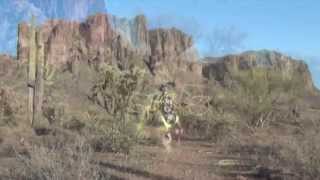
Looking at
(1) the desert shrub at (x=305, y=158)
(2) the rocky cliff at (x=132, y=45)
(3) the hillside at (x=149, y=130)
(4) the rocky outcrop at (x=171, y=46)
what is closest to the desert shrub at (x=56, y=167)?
(3) the hillside at (x=149, y=130)

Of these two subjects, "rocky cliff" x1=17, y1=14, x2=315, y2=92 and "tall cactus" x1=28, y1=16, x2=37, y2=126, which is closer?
"tall cactus" x1=28, y1=16, x2=37, y2=126

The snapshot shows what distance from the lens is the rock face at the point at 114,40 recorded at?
88.7 meters

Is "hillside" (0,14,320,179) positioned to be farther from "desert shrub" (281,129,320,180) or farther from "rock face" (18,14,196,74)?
"rock face" (18,14,196,74)

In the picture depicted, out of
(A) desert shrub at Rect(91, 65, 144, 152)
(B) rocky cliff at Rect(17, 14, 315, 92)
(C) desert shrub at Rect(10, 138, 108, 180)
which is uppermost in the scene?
(B) rocky cliff at Rect(17, 14, 315, 92)

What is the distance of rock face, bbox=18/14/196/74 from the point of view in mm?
88688

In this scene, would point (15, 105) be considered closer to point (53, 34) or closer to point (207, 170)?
point (207, 170)

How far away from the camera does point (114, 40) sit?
320ft

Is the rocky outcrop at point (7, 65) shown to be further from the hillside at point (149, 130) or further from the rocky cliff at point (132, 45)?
the rocky cliff at point (132, 45)

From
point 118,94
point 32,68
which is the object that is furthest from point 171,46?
point 32,68

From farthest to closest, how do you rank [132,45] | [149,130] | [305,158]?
[132,45], [149,130], [305,158]

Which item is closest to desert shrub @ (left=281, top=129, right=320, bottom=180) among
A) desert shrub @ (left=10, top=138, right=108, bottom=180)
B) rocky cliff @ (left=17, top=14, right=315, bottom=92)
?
desert shrub @ (left=10, top=138, right=108, bottom=180)

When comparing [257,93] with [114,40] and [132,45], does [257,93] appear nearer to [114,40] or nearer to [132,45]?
[132,45]

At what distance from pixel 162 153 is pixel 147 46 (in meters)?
81.8

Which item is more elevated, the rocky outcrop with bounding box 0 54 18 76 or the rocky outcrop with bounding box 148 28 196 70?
the rocky outcrop with bounding box 148 28 196 70
